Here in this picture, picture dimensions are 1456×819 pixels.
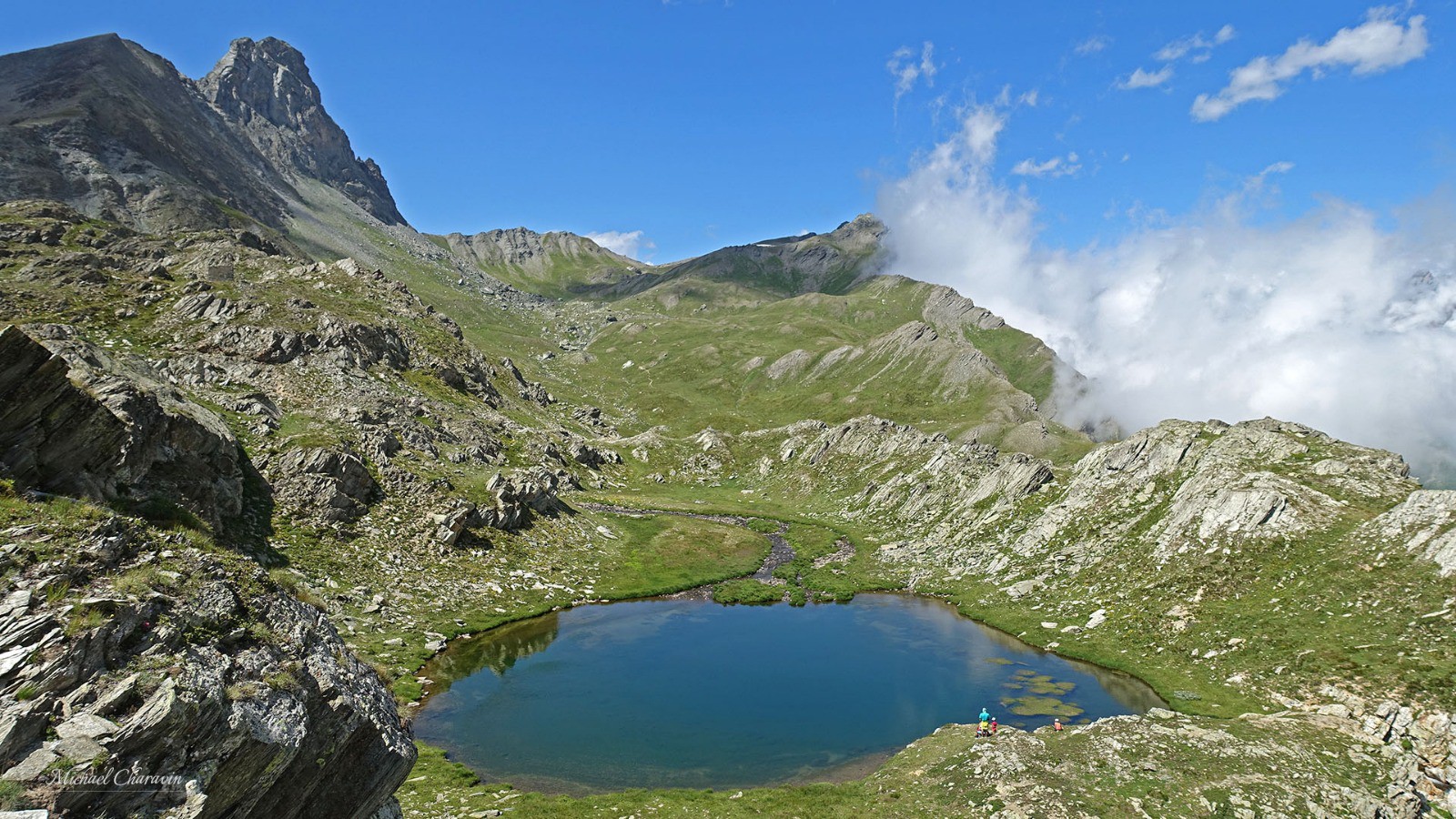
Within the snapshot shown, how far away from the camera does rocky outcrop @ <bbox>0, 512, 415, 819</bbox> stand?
11.5 metres

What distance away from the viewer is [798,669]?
55375 mm

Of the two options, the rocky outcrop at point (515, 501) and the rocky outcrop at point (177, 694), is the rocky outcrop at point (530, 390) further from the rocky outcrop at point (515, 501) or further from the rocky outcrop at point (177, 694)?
the rocky outcrop at point (177, 694)

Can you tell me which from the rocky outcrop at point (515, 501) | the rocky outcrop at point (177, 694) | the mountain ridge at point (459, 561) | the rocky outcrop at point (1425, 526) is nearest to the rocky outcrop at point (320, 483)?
the mountain ridge at point (459, 561)

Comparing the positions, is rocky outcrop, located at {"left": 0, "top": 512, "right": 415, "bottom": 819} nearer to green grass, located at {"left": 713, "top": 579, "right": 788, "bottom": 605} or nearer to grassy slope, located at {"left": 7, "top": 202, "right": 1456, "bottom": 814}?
grassy slope, located at {"left": 7, "top": 202, "right": 1456, "bottom": 814}

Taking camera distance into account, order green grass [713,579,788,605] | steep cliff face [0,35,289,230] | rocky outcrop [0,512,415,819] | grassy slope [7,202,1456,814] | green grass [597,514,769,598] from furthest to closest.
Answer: steep cliff face [0,35,289,230]
green grass [597,514,769,598]
green grass [713,579,788,605]
grassy slope [7,202,1456,814]
rocky outcrop [0,512,415,819]

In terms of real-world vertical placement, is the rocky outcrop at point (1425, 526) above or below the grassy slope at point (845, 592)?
above

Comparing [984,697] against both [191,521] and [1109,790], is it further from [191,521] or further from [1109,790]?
[191,521]

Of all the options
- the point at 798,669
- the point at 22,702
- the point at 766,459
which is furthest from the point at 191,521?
the point at 766,459

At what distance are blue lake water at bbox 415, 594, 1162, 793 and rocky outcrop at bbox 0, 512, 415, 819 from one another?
22.3 metres

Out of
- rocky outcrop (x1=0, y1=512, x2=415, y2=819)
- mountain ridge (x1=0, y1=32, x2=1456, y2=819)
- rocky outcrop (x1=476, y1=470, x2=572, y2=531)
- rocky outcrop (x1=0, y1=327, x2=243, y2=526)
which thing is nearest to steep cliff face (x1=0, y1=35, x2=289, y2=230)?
mountain ridge (x1=0, y1=32, x2=1456, y2=819)

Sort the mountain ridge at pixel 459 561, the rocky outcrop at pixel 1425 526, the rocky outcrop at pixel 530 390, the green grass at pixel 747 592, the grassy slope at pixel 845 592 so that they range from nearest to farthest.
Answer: the mountain ridge at pixel 459 561
the grassy slope at pixel 845 592
the rocky outcrop at pixel 1425 526
the green grass at pixel 747 592
the rocky outcrop at pixel 530 390

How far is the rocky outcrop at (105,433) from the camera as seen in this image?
1756 centimetres

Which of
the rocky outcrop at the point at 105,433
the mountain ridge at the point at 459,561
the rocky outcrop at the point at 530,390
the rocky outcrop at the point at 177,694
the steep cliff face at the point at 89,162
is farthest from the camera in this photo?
the rocky outcrop at the point at 530,390

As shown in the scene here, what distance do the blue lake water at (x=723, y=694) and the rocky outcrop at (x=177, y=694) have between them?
877 inches
